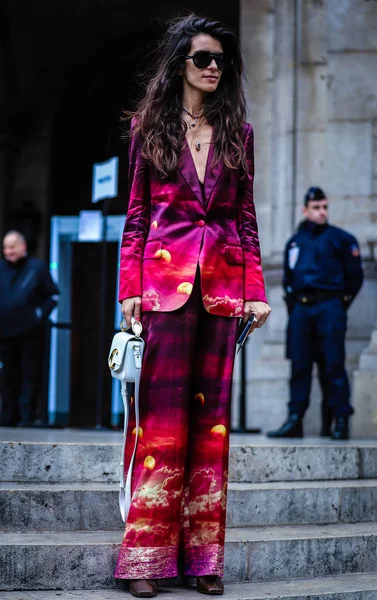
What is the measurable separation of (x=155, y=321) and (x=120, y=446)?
5.04ft

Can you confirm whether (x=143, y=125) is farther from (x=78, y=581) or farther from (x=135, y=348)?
(x=78, y=581)

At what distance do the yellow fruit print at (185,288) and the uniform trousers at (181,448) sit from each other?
3 centimetres

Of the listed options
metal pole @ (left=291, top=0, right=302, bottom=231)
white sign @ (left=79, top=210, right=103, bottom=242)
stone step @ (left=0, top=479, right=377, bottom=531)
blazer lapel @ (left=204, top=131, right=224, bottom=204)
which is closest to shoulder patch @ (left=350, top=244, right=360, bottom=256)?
metal pole @ (left=291, top=0, right=302, bottom=231)

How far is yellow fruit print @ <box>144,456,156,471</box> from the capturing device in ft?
14.5

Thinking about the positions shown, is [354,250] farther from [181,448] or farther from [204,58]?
[181,448]

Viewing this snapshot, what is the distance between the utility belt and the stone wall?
1.34m

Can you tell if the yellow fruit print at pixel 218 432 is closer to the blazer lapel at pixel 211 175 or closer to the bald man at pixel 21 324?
the blazer lapel at pixel 211 175

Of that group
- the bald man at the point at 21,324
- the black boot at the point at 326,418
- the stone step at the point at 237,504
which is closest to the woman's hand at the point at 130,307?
the stone step at the point at 237,504

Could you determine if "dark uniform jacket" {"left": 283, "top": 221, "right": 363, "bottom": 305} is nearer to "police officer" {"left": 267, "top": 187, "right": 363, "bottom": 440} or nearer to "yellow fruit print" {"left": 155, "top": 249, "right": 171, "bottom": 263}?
"police officer" {"left": 267, "top": 187, "right": 363, "bottom": 440}

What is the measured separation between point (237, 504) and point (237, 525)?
0.10 metres

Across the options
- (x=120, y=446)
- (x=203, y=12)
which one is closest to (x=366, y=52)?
(x=203, y=12)

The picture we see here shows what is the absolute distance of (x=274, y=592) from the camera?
188 inches

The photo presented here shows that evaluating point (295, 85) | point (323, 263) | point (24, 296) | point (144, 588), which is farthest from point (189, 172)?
point (295, 85)

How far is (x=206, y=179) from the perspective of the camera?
459 cm
